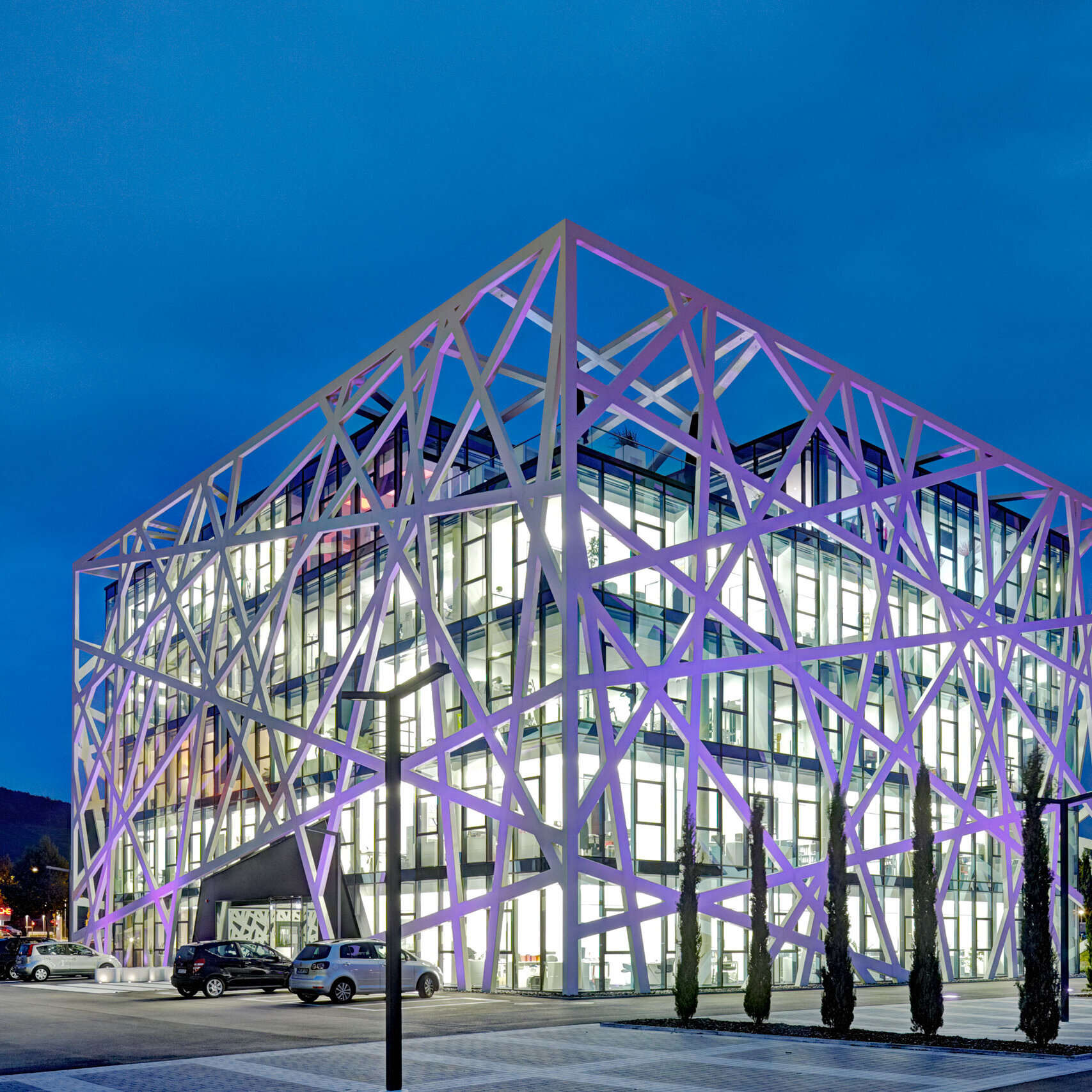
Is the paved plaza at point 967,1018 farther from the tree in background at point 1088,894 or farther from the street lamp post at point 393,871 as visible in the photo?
the street lamp post at point 393,871

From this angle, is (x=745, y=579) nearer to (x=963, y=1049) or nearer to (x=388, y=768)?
(x=963, y=1049)

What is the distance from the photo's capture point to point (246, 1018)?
24.6 m

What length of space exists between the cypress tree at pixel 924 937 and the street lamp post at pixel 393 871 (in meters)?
9.47

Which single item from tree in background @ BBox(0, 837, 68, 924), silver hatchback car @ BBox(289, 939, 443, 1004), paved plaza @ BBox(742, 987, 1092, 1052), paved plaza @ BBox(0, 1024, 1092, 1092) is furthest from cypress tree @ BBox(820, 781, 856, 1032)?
tree in background @ BBox(0, 837, 68, 924)

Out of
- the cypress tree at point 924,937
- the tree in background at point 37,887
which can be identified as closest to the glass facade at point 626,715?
the cypress tree at point 924,937

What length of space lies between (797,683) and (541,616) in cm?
738

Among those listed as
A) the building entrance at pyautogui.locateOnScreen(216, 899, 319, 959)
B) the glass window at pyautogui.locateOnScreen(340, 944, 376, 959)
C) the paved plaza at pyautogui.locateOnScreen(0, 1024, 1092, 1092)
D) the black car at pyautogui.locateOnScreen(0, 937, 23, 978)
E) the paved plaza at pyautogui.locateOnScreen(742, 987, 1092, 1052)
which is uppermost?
the paved plaza at pyautogui.locateOnScreen(0, 1024, 1092, 1092)

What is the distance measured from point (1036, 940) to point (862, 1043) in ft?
9.99

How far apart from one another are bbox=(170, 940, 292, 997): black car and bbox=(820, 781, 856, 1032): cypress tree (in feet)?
51.5

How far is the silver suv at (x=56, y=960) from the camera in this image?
1603 inches

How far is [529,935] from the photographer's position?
105 feet

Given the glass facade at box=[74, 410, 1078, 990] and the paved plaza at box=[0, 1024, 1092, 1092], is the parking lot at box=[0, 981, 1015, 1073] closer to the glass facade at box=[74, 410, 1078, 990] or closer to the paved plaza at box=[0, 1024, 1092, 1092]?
the paved plaza at box=[0, 1024, 1092, 1092]

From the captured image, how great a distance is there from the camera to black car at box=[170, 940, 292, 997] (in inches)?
1248

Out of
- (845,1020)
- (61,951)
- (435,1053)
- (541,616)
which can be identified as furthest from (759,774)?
(61,951)
